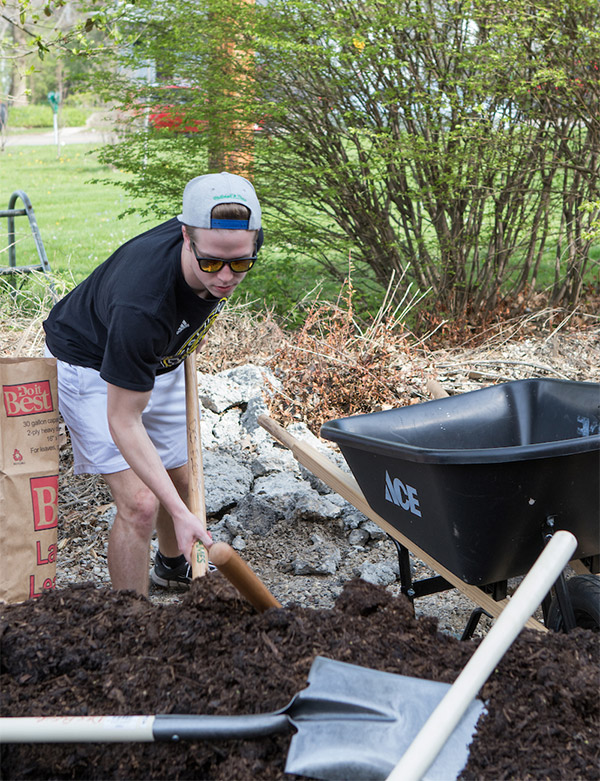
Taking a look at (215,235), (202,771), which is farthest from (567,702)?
(215,235)

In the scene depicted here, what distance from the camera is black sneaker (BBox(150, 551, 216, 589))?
3.22 m

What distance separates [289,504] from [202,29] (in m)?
3.84

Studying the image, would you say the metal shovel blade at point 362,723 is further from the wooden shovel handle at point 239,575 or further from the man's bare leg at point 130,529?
the man's bare leg at point 130,529

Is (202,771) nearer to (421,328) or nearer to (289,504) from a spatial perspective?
(289,504)

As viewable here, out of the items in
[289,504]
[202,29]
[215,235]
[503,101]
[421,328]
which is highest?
[202,29]

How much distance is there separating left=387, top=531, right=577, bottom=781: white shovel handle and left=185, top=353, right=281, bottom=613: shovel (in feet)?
2.09

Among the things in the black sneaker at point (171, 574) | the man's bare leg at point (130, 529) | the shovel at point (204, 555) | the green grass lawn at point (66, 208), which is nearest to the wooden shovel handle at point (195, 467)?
the shovel at point (204, 555)

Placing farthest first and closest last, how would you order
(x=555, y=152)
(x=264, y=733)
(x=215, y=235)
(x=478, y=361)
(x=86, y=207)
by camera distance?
(x=86, y=207) < (x=555, y=152) < (x=478, y=361) < (x=215, y=235) < (x=264, y=733)

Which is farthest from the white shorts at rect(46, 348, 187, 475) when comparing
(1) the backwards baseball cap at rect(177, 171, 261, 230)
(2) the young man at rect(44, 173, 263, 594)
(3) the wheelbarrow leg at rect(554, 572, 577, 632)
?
(3) the wheelbarrow leg at rect(554, 572, 577, 632)

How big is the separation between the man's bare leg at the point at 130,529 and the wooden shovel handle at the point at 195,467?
0.23 meters

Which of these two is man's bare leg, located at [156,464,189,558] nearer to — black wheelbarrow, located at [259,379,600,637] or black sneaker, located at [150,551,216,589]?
black sneaker, located at [150,551,216,589]

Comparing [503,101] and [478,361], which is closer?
[478,361]

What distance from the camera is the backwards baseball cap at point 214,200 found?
2059 millimetres

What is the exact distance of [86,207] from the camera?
13.4 metres
